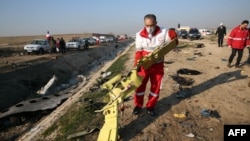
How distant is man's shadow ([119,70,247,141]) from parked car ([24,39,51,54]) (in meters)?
20.7

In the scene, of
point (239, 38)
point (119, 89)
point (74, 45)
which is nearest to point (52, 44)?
point (74, 45)

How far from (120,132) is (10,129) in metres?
4.40

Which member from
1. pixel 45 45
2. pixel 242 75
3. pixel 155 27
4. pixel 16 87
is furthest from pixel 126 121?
pixel 45 45

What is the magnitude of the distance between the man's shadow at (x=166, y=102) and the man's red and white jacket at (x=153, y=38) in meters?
1.41

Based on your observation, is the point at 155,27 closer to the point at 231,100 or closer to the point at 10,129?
the point at 231,100

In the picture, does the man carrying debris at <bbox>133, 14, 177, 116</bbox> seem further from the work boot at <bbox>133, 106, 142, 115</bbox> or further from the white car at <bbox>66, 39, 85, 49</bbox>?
the white car at <bbox>66, 39, 85, 49</bbox>

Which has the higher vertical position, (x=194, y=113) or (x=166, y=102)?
(x=166, y=102)

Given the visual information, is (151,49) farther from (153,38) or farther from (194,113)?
(194,113)

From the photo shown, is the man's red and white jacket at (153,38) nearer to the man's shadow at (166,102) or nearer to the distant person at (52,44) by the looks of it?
the man's shadow at (166,102)

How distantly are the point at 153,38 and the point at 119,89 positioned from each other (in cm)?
A: 131

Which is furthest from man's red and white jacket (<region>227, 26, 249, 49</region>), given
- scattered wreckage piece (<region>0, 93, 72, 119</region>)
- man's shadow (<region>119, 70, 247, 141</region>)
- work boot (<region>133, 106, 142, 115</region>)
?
scattered wreckage piece (<region>0, 93, 72, 119</region>)

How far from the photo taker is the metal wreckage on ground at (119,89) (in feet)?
14.5

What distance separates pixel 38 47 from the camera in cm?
2652

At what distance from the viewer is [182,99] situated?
6.97m
